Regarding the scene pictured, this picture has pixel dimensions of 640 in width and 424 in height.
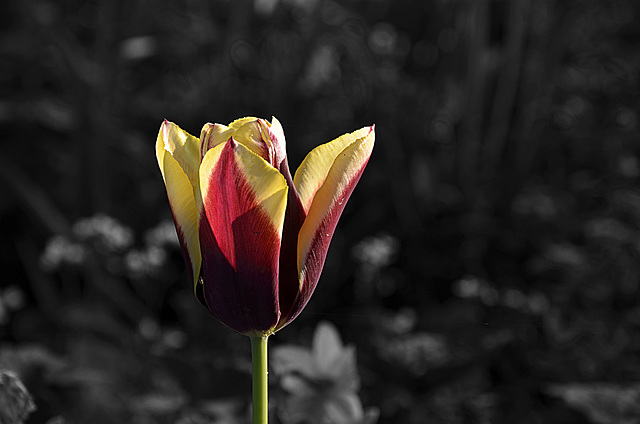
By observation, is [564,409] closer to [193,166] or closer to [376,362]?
[376,362]

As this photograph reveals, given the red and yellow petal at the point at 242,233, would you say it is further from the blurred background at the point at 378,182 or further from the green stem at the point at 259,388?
the blurred background at the point at 378,182

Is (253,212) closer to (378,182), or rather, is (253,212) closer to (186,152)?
(186,152)

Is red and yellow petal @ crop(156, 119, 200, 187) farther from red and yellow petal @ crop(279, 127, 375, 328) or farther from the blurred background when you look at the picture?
the blurred background

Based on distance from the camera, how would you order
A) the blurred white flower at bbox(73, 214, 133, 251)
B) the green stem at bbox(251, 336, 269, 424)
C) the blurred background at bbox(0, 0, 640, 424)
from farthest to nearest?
1. the blurred white flower at bbox(73, 214, 133, 251)
2. the blurred background at bbox(0, 0, 640, 424)
3. the green stem at bbox(251, 336, 269, 424)

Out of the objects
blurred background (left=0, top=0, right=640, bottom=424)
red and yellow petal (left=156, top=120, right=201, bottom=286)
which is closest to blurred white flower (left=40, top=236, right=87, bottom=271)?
blurred background (left=0, top=0, right=640, bottom=424)

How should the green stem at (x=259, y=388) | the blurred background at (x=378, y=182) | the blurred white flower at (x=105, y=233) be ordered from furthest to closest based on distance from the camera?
the blurred white flower at (x=105, y=233), the blurred background at (x=378, y=182), the green stem at (x=259, y=388)

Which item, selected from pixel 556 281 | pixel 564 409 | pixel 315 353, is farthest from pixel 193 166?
pixel 556 281

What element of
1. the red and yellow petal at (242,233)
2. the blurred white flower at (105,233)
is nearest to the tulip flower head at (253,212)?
the red and yellow petal at (242,233)
